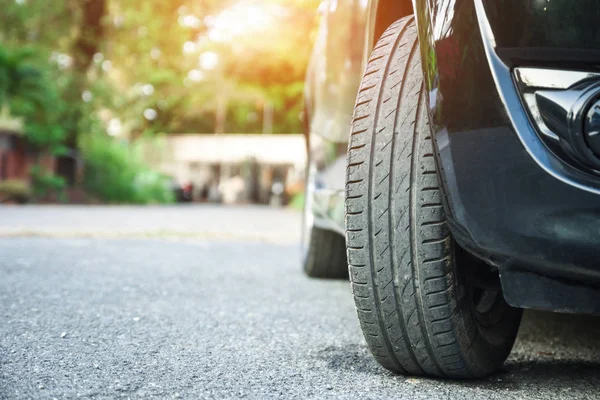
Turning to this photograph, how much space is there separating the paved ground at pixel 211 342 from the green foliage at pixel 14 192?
13.3m

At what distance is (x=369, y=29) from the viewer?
2127mm

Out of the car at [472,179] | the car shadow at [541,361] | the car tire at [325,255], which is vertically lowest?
the car shadow at [541,361]

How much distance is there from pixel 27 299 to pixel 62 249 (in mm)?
2454

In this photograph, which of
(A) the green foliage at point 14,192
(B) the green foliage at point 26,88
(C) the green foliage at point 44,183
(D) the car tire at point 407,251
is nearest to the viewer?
(D) the car tire at point 407,251

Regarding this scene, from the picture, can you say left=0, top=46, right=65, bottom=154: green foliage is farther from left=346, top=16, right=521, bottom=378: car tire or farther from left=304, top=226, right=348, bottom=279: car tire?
left=346, top=16, right=521, bottom=378: car tire

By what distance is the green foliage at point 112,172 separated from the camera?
→ 20.1 m

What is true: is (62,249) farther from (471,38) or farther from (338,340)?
(471,38)

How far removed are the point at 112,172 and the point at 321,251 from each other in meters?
17.5

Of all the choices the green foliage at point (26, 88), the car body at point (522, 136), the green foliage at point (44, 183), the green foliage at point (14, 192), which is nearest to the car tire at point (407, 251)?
the car body at point (522, 136)

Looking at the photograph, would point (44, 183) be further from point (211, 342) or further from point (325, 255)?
point (211, 342)

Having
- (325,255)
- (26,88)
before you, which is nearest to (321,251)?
(325,255)

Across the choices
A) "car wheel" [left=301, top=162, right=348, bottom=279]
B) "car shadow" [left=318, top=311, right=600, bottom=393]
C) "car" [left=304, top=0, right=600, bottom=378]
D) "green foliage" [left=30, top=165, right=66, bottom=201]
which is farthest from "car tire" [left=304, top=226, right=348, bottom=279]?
"green foliage" [left=30, top=165, right=66, bottom=201]

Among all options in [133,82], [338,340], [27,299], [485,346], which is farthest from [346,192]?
[133,82]

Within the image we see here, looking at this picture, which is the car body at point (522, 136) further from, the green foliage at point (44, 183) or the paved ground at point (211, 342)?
the green foliage at point (44, 183)
